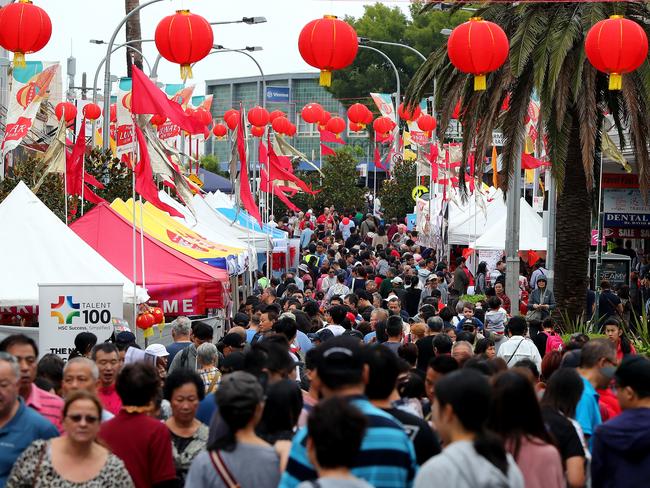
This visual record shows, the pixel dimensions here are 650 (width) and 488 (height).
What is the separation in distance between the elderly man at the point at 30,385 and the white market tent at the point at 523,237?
73.2 ft

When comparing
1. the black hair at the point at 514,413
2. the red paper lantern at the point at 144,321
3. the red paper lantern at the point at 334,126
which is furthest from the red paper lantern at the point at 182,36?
the red paper lantern at the point at 334,126

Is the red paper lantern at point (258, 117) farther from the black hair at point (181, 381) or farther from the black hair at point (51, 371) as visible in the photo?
the black hair at point (181, 381)

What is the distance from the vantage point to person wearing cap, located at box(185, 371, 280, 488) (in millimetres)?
5883

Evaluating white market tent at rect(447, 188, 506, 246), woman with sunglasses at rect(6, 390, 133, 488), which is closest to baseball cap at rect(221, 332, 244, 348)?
woman with sunglasses at rect(6, 390, 133, 488)

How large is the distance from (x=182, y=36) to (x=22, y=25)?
192 cm

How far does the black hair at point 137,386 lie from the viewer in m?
6.77

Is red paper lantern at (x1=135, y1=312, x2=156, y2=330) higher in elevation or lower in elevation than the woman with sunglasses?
lower

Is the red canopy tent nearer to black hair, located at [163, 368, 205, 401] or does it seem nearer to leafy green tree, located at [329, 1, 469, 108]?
black hair, located at [163, 368, 205, 401]

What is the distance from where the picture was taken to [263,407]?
6.50 m

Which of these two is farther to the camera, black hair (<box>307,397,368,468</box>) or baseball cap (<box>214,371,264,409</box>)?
baseball cap (<box>214,371,264,409</box>)

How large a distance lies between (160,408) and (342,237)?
3723 cm

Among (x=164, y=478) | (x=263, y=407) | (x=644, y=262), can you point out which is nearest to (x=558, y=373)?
(x=263, y=407)

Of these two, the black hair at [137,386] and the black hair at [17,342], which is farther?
the black hair at [17,342]

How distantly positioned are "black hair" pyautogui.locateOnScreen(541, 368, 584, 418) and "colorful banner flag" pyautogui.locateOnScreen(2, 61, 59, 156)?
20028 millimetres
